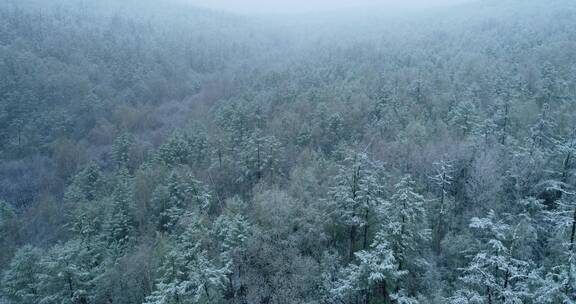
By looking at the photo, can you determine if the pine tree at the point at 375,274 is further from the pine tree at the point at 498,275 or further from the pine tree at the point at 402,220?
the pine tree at the point at 498,275

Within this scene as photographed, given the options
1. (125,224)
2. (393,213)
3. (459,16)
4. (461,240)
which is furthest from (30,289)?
(459,16)

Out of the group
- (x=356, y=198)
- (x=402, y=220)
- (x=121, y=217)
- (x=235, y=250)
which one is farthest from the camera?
(x=121, y=217)

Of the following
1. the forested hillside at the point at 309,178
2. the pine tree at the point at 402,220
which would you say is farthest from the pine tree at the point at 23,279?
the pine tree at the point at 402,220

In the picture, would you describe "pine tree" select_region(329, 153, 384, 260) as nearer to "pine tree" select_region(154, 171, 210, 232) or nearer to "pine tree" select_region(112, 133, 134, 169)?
"pine tree" select_region(154, 171, 210, 232)

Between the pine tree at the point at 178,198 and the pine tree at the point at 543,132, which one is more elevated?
the pine tree at the point at 543,132

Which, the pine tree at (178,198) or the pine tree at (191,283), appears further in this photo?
the pine tree at (178,198)

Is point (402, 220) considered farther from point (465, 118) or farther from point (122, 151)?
point (122, 151)

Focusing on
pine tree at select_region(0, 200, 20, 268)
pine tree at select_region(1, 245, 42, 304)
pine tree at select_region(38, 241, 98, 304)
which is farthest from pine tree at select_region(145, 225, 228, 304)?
pine tree at select_region(0, 200, 20, 268)

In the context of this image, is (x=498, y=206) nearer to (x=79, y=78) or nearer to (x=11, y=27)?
(x=79, y=78)

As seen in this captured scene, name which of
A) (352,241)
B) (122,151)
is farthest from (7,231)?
(352,241)
